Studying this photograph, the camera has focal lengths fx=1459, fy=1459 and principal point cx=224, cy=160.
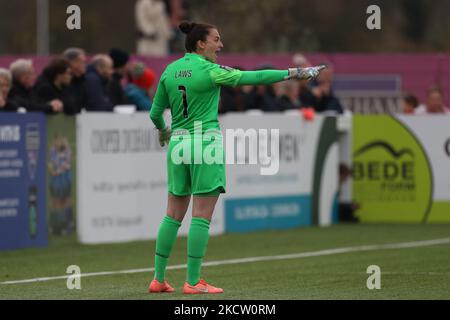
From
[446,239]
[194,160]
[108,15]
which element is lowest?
[446,239]

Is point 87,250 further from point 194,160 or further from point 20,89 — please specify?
point 194,160

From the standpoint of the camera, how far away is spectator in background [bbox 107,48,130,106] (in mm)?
19219

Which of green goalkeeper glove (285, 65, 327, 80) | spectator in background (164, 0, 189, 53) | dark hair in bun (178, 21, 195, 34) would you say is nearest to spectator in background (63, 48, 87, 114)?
dark hair in bun (178, 21, 195, 34)

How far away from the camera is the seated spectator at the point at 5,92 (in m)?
16.7

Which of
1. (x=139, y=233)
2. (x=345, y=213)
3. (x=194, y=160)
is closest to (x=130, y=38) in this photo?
(x=345, y=213)

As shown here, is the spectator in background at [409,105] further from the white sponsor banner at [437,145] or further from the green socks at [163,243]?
the green socks at [163,243]

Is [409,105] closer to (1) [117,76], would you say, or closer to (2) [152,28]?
(1) [117,76]

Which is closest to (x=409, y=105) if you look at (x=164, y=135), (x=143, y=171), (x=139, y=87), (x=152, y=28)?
(x=139, y=87)

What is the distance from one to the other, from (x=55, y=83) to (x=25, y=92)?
0.41m

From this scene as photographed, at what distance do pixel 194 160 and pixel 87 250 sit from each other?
18.0 ft

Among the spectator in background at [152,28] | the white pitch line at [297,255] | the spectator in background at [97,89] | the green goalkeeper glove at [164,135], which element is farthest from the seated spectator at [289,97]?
the spectator in background at [152,28]

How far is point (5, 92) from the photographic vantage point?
1686 centimetres

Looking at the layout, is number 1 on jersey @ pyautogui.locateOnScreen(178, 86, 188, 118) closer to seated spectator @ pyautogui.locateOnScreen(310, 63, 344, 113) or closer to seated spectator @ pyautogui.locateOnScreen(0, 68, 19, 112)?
seated spectator @ pyautogui.locateOnScreen(0, 68, 19, 112)

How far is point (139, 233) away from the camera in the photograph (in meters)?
18.6
